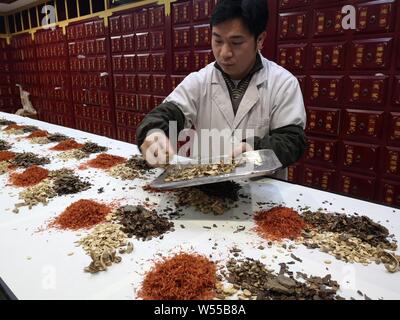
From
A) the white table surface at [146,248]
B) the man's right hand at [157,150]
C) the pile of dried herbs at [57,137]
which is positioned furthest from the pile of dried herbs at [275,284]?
the pile of dried herbs at [57,137]

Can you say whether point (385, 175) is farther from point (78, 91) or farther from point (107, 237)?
point (78, 91)

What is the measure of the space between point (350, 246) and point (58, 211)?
3.85 feet

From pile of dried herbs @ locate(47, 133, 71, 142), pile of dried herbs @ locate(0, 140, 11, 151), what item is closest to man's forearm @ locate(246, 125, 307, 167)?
pile of dried herbs @ locate(47, 133, 71, 142)

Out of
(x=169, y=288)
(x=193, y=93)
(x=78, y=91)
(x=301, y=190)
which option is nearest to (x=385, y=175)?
(x=301, y=190)

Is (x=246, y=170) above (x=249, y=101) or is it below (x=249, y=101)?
below

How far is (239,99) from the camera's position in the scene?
1.88 meters

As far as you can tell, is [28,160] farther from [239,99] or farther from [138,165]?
[239,99]

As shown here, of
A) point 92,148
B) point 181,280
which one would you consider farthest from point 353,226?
point 92,148

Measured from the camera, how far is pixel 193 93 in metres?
1.95

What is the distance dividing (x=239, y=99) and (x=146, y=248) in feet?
3.66

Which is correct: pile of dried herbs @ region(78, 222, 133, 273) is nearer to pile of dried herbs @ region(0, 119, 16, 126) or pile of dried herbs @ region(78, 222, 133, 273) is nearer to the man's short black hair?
the man's short black hair

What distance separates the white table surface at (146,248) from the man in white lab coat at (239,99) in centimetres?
21

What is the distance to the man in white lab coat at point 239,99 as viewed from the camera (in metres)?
1.51

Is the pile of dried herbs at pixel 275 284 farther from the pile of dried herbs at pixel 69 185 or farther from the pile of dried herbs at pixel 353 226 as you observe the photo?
the pile of dried herbs at pixel 69 185
